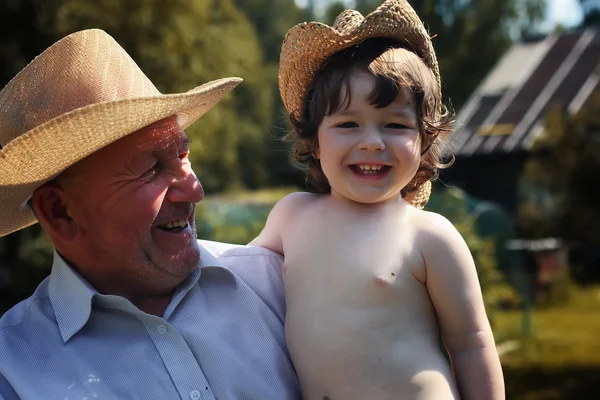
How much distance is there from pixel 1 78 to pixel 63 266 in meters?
7.54

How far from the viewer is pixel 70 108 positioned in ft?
7.27

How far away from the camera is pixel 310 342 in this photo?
214 cm

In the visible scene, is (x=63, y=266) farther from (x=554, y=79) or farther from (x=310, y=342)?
(x=554, y=79)

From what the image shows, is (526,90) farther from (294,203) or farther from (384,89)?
(384,89)

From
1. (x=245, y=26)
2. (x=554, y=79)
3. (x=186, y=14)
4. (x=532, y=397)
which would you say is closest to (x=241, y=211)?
(x=186, y=14)

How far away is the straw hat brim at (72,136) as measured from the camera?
2096mm

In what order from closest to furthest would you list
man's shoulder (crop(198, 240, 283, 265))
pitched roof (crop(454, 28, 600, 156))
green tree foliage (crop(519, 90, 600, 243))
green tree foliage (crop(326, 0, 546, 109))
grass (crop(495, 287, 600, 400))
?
1. man's shoulder (crop(198, 240, 283, 265))
2. green tree foliage (crop(519, 90, 600, 243))
3. grass (crop(495, 287, 600, 400))
4. pitched roof (crop(454, 28, 600, 156))
5. green tree foliage (crop(326, 0, 546, 109))

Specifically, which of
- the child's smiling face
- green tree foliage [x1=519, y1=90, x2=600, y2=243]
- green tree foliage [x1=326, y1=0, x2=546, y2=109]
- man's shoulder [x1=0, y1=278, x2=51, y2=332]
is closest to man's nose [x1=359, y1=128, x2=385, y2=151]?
the child's smiling face

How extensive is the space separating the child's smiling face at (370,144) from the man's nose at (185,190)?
407 mm

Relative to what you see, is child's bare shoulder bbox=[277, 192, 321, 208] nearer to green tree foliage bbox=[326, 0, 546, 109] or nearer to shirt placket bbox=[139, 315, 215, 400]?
shirt placket bbox=[139, 315, 215, 400]

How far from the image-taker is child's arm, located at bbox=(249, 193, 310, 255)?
2.40 m

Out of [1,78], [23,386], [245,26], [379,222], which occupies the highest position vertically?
[379,222]

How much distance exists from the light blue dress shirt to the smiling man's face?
A: 0.10 m

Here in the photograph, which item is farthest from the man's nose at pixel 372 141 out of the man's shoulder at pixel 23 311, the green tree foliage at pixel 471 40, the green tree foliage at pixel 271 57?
the green tree foliage at pixel 271 57
